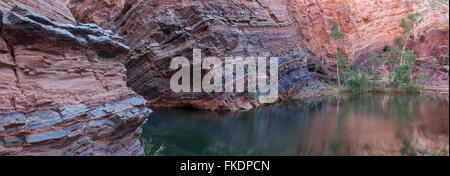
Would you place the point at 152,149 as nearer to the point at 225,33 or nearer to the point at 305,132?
the point at 305,132

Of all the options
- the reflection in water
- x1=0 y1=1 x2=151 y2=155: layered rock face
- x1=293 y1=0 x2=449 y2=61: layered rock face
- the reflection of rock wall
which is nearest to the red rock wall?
x1=0 y1=1 x2=151 y2=155: layered rock face

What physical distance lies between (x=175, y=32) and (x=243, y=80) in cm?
487

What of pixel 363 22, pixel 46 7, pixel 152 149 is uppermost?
pixel 363 22

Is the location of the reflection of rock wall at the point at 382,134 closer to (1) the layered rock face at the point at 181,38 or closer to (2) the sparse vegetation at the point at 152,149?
(2) the sparse vegetation at the point at 152,149

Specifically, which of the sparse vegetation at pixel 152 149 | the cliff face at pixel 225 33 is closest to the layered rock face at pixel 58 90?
the sparse vegetation at pixel 152 149

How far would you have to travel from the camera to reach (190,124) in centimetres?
1100

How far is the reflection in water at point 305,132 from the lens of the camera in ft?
22.8

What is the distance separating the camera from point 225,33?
14680mm

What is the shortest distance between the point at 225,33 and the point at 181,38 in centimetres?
260

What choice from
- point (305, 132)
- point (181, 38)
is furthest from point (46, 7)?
point (181, 38)

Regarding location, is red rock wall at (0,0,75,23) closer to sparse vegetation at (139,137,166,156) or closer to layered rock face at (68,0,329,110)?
sparse vegetation at (139,137,166,156)

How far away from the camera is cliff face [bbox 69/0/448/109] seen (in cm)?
1440

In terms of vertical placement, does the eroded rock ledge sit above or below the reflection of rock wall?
above

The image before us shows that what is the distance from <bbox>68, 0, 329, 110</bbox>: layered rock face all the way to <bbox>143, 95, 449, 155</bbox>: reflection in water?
192 cm
